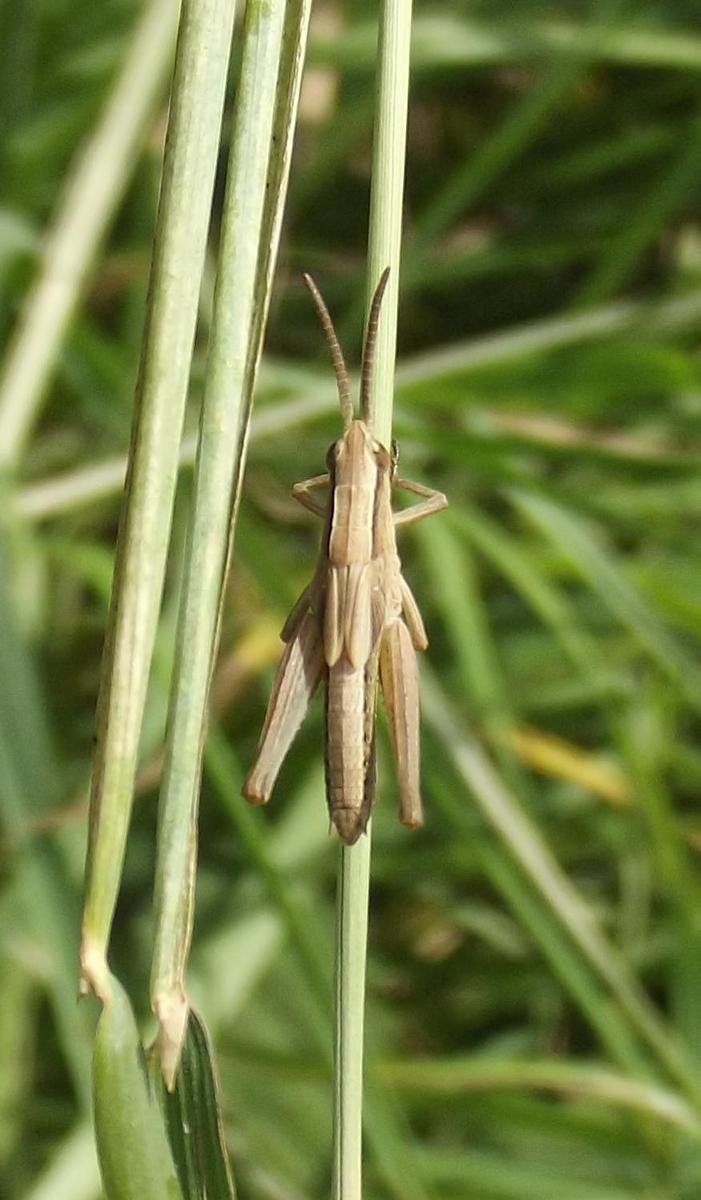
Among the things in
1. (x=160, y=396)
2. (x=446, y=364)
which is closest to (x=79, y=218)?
(x=446, y=364)

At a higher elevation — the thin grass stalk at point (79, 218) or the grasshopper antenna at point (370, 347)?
the thin grass stalk at point (79, 218)

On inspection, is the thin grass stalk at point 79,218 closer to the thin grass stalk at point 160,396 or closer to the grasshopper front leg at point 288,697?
the grasshopper front leg at point 288,697

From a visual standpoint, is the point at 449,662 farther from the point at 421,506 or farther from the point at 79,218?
the point at 421,506

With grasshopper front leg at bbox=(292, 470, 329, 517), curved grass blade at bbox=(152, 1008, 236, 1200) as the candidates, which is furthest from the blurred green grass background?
curved grass blade at bbox=(152, 1008, 236, 1200)

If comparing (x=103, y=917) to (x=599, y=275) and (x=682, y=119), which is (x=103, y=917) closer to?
(x=599, y=275)

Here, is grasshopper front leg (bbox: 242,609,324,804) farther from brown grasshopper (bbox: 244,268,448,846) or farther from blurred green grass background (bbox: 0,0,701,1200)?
blurred green grass background (bbox: 0,0,701,1200)

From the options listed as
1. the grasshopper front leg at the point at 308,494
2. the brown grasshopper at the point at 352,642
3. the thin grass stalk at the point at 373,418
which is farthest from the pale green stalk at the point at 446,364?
the thin grass stalk at the point at 373,418
